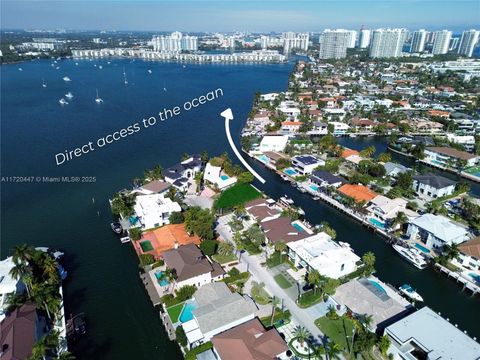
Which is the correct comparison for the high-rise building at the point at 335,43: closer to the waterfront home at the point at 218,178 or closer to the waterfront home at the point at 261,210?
the waterfront home at the point at 218,178

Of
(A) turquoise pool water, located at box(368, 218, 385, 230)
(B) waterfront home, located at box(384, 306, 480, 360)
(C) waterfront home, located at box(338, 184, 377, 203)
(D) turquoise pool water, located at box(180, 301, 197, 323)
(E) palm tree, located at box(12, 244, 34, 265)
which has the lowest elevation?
(A) turquoise pool water, located at box(368, 218, 385, 230)

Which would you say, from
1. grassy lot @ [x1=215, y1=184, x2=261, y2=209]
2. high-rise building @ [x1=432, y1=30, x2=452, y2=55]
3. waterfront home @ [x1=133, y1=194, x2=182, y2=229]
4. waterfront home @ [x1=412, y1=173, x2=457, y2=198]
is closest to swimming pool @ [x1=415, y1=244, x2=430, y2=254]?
waterfront home @ [x1=412, y1=173, x2=457, y2=198]

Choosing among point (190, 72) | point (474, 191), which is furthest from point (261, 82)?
point (474, 191)

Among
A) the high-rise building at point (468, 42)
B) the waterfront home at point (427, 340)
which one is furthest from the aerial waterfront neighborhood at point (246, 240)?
the high-rise building at point (468, 42)

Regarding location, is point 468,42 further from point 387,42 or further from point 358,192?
point 358,192

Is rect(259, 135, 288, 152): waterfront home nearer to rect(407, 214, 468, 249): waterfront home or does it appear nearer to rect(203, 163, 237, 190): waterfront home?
rect(203, 163, 237, 190): waterfront home

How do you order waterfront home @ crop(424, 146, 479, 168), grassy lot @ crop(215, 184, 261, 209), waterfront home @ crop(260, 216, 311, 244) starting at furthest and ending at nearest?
waterfront home @ crop(424, 146, 479, 168)
grassy lot @ crop(215, 184, 261, 209)
waterfront home @ crop(260, 216, 311, 244)

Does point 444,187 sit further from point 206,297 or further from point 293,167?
point 206,297
